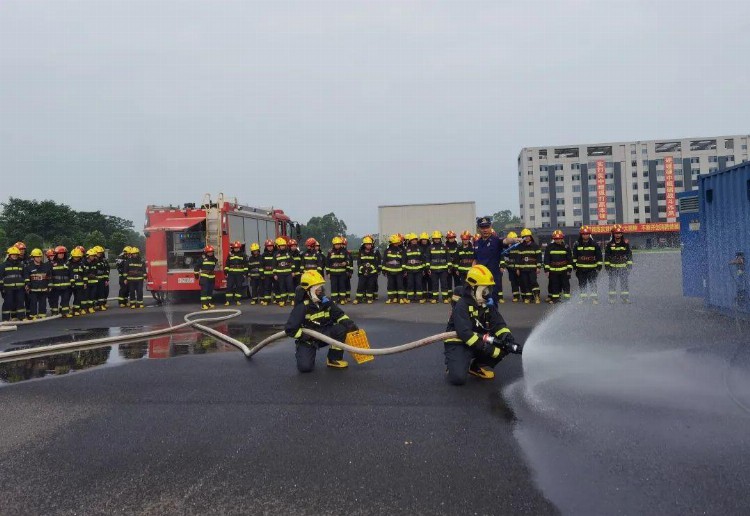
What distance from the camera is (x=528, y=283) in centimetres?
1302

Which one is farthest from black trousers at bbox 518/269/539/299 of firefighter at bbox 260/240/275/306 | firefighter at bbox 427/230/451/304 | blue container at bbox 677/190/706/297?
firefighter at bbox 260/240/275/306

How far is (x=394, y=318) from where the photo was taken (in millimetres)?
11312

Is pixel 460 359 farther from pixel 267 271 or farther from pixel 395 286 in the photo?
pixel 267 271

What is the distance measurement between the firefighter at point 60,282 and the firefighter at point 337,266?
6.80 meters

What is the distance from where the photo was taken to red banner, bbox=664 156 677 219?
65.8 metres

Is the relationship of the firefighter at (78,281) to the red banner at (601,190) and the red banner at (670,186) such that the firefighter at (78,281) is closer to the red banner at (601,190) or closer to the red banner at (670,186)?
the red banner at (601,190)

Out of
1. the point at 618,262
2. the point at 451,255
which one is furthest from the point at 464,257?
the point at 618,262

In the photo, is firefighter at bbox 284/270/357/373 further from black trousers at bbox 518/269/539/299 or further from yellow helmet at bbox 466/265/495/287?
black trousers at bbox 518/269/539/299

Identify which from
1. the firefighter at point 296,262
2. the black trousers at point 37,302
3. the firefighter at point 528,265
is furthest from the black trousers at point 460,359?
the black trousers at point 37,302

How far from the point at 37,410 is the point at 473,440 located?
4.34 meters

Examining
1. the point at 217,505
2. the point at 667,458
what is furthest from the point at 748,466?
the point at 217,505

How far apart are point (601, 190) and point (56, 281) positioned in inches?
2681

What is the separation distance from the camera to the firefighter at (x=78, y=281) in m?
14.1

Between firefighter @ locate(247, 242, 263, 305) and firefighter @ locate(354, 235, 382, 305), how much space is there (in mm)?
2759
